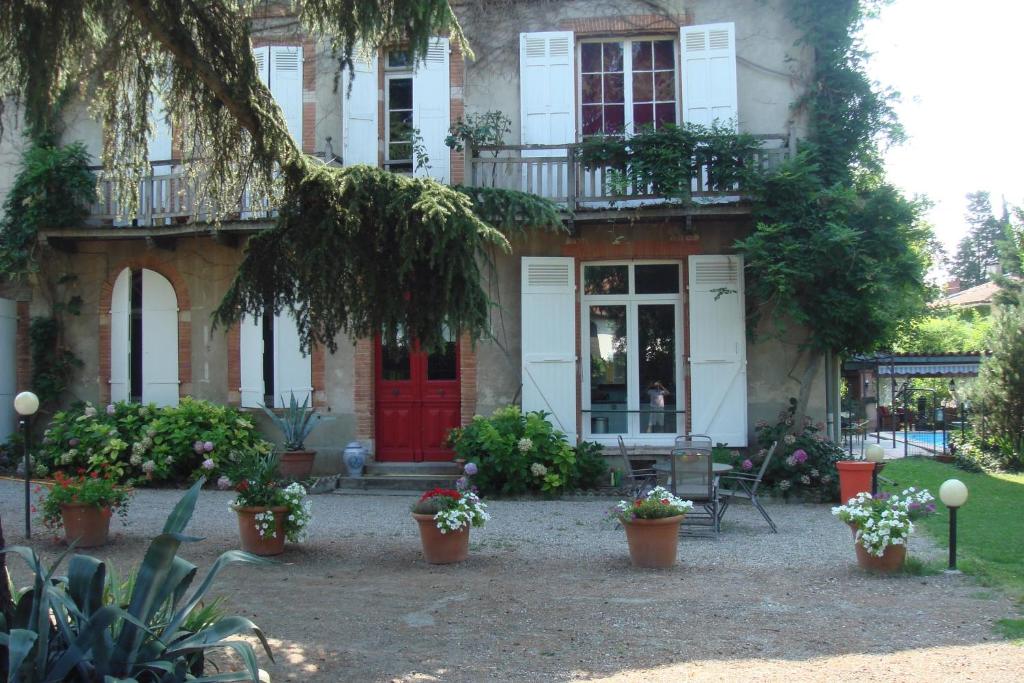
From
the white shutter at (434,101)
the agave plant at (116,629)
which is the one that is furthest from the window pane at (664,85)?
the agave plant at (116,629)

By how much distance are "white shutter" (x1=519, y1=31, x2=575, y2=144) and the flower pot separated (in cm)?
559

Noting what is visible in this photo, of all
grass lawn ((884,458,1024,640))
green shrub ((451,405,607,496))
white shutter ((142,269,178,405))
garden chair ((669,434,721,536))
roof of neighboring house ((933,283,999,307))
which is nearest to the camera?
grass lawn ((884,458,1024,640))

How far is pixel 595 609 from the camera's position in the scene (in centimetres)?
562

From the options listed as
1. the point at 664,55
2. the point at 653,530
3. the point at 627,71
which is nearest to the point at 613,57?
the point at 627,71

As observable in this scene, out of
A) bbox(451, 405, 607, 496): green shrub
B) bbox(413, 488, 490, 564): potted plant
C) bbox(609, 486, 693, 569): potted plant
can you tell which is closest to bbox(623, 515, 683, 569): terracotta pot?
bbox(609, 486, 693, 569): potted plant

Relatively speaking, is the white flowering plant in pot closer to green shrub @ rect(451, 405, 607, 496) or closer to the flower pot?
the flower pot

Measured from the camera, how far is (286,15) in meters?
11.7

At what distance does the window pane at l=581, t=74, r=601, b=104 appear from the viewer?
39.1 feet

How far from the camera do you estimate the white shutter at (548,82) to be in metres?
11.7

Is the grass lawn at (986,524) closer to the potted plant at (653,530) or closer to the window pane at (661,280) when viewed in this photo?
the potted plant at (653,530)

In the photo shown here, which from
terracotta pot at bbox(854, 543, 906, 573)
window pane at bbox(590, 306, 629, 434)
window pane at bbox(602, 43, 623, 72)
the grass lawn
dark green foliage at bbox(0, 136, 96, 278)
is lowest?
the grass lawn

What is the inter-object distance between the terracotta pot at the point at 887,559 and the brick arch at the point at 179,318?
914 centimetres

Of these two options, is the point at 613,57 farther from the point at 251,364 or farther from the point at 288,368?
the point at 251,364

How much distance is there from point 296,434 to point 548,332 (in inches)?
140
